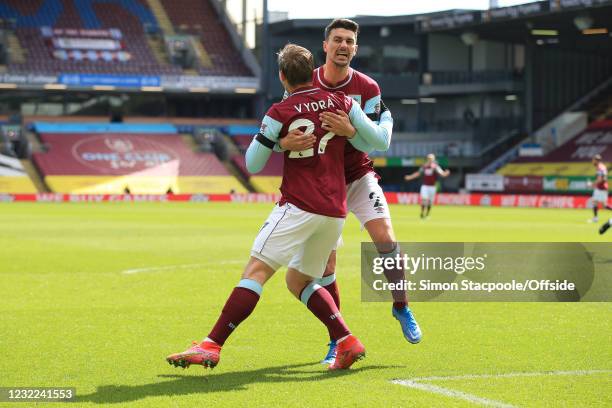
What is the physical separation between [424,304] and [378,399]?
5.02m

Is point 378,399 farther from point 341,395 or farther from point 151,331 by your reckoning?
point 151,331

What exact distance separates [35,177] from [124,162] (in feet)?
19.9

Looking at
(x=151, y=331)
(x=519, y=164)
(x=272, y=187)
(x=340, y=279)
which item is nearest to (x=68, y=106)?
(x=272, y=187)

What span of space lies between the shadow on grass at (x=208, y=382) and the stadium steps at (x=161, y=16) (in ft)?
215

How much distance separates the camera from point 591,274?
46.7 ft

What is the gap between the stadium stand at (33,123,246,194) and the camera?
197 feet

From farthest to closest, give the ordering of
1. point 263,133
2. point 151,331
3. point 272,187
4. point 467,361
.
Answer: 1. point 272,187
2. point 151,331
3. point 467,361
4. point 263,133

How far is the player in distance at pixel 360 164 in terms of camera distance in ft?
25.3

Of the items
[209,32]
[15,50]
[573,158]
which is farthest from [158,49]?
[573,158]

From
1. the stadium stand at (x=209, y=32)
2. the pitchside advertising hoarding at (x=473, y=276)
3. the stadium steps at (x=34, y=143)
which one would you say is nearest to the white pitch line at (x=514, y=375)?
the pitchside advertising hoarding at (x=473, y=276)

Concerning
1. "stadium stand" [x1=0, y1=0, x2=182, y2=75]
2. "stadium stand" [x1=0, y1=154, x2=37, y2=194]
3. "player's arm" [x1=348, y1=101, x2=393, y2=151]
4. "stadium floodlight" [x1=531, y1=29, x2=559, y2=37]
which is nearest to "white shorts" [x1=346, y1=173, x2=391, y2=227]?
"player's arm" [x1=348, y1=101, x2=393, y2=151]

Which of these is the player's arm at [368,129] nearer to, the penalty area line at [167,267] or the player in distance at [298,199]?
the player in distance at [298,199]

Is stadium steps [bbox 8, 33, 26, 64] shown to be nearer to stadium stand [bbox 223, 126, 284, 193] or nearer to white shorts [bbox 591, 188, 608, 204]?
stadium stand [bbox 223, 126, 284, 193]

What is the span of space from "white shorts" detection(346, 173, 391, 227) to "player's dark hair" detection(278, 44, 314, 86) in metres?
1.40
